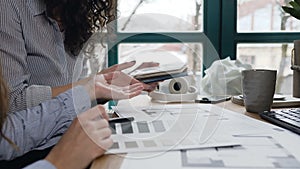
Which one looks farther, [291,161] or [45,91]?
[45,91]

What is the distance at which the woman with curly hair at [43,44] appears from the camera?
0.96 meters

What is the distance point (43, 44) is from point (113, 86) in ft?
0.73

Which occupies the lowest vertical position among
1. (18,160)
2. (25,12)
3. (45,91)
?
(18,160)

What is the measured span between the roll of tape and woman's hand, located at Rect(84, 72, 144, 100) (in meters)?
0.21

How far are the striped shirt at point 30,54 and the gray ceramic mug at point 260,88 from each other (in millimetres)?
530

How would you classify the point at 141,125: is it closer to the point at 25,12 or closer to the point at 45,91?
the point at 45,91

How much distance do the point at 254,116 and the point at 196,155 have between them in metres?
0.42

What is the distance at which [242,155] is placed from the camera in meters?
0.70

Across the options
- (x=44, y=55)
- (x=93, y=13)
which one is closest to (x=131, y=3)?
(x=93, y=13)

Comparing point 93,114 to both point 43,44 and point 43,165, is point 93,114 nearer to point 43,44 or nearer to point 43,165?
point 43,165

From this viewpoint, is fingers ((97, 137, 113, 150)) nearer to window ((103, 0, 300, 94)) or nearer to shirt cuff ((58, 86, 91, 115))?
shirt cuff ((58, 86, 91, 115))

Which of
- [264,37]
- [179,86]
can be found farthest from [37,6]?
[264,37]

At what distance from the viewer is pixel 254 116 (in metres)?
1.07

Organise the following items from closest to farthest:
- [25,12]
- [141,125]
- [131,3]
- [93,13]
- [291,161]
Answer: [291,161] < [141,125] < [25,12] < [93,13] < [131,3]
